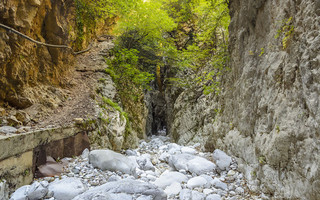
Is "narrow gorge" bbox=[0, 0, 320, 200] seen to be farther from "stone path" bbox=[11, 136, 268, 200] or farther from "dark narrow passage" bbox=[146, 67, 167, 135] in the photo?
"dark narrow passage" bbox=[146, 67, 167, 135]

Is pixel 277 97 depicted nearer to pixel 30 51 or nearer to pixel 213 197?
pixel 213 197

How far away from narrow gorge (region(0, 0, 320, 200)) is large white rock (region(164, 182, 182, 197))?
2cm

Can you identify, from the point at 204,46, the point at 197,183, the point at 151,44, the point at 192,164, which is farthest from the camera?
the point at 151,44

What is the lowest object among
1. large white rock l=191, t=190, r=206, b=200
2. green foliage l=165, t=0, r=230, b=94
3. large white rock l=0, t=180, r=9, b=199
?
large white rock l=191, t=190, r=206, b=200

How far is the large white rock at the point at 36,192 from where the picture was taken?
8.15ft

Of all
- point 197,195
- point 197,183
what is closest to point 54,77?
point 197,183

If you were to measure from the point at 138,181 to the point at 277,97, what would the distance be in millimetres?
2238

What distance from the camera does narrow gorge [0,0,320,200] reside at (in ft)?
6.57

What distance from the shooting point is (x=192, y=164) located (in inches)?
156

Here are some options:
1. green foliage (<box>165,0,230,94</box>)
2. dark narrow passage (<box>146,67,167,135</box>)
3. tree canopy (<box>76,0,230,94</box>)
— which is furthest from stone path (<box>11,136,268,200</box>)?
dark narrow passage (<box>146,67,167,135</box>)

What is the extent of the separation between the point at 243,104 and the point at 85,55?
6.86 meters

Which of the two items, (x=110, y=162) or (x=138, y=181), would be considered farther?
(x=110, y=162)

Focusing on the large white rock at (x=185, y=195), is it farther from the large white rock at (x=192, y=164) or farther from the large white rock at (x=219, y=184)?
the large white rock at (x=192, y=164)

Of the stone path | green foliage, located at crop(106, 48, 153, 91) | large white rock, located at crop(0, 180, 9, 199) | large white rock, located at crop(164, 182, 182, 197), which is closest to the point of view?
large white rock, located at crop(0, 180, 9, 199)
